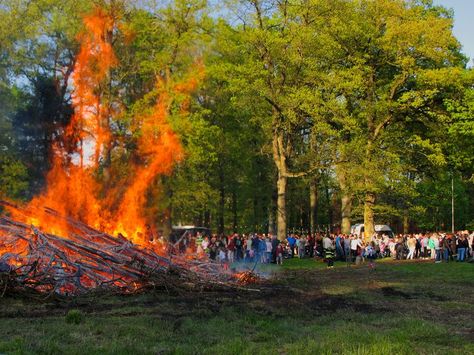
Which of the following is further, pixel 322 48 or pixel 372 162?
pixel 322 48

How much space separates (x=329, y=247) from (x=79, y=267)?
16.3 meters

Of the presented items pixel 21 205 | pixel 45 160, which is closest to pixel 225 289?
pixel 21 205

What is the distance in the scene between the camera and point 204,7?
1464 inches

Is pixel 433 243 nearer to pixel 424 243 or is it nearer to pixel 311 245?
pixel 424 243

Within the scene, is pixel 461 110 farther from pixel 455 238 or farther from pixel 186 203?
pixel 186 203

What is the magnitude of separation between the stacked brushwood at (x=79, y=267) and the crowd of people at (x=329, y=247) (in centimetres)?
1258

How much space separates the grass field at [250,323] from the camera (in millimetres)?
8031

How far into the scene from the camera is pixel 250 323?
1025 cm

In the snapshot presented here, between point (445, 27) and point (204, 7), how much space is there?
1498 centimetres

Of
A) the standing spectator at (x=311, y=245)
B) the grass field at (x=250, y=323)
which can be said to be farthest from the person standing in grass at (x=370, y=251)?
the grass field at (x=250, y=323)

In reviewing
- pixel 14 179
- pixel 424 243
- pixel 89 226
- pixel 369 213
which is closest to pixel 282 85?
pixel 369 213

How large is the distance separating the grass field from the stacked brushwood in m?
0.48

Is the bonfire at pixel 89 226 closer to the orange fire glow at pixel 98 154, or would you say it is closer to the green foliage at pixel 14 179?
the orange fire glow at pixel 98 154

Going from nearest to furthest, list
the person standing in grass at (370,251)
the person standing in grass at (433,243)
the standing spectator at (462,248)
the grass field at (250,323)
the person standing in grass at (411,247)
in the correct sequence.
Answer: the grass field at (250,323)
the standing spectator at (462,248)
the person standing in grass at (433,243)
the person standing in grass at (411,247)
the person standing in grass at (370,251)
